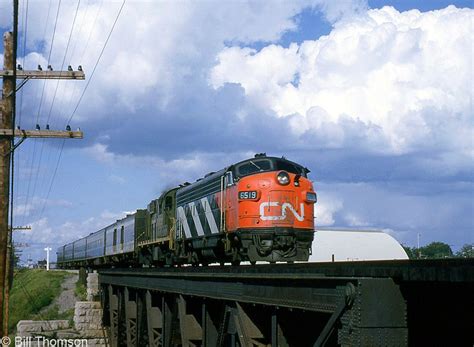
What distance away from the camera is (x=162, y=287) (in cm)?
1877

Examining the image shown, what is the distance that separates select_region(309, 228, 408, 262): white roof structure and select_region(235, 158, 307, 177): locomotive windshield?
17301mm

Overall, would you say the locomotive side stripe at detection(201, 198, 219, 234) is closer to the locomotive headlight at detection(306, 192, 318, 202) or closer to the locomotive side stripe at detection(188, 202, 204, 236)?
the locomotive side stripe at detection(188, 202, 204, 236)

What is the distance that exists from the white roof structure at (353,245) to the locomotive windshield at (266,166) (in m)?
17.3

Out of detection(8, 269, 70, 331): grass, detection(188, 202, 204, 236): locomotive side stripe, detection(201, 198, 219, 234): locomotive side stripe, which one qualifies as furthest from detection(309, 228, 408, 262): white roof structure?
detection(8, 269, 70, 331): grass

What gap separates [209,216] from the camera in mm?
23828

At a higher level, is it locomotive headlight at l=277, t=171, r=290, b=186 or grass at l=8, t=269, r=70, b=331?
locomotive headlight at l=277, t=171, r=290, b=186

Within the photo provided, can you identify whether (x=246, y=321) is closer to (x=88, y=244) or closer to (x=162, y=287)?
(x=162, y=287)

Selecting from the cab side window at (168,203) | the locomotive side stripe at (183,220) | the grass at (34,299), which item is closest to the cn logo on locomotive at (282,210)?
the locomotive side stripe at (183,220)

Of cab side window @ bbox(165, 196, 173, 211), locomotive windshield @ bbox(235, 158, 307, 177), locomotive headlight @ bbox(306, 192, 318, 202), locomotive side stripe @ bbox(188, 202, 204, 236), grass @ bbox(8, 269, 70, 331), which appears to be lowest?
grass @ bbox(8, 269, 70, 331)

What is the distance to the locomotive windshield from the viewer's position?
2181cm

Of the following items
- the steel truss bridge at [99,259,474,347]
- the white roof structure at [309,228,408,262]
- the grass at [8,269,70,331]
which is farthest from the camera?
the grass at [8,269,70,331]

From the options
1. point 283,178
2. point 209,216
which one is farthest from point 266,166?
point 209,216

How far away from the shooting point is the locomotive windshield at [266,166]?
21812mm

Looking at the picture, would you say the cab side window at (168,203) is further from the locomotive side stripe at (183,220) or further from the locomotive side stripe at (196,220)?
the locomotive side stripe at (196,220)
